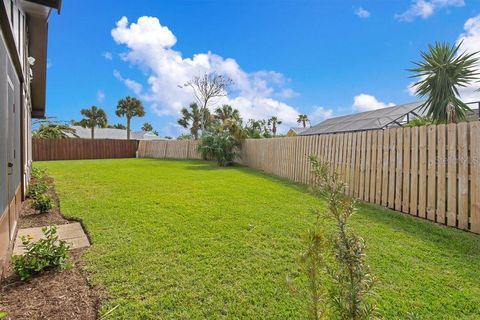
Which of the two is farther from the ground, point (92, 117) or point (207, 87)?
point (207, 87)

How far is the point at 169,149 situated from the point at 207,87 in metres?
8.81

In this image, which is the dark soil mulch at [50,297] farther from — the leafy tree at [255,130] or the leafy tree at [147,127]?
the leafy tree at [147,127]

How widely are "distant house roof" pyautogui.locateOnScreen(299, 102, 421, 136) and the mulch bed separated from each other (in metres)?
13.5

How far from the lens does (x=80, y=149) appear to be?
1944 cm

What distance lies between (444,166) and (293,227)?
99.4 inches

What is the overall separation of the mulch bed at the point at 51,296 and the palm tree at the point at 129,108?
33.7 meters

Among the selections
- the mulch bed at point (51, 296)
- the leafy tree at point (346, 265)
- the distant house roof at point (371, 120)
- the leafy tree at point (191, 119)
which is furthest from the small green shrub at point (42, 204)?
the leafy tree at point (191, 119)

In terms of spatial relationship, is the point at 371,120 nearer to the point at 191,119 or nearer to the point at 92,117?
the point at 191,119

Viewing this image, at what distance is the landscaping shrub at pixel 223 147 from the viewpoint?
13352 millimetres

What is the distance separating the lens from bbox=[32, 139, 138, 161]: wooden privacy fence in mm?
17859

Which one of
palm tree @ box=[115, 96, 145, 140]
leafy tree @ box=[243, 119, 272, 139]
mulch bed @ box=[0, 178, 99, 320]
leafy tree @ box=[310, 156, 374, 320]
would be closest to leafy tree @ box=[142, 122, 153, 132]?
palm tree @ box=[115, 96, 145, 140]

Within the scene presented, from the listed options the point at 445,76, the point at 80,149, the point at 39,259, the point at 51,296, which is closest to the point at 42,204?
the point at 39,259

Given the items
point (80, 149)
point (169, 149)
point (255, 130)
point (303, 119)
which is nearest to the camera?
point (255, 130)

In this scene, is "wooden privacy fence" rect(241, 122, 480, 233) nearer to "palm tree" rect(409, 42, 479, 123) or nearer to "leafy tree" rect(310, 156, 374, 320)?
"leafy tree" rect(310, 156, 374, 320)
